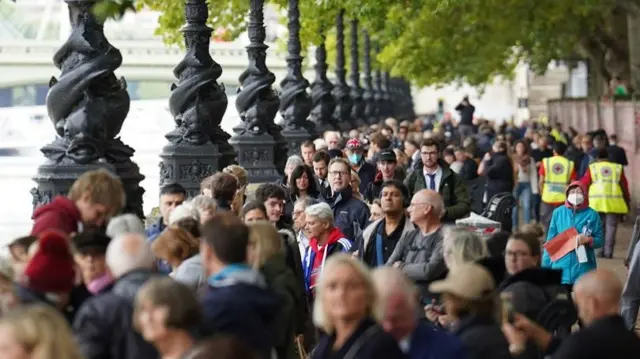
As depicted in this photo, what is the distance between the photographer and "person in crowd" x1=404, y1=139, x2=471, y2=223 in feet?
56.8

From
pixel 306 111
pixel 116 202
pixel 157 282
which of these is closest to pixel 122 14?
pixel 116 202

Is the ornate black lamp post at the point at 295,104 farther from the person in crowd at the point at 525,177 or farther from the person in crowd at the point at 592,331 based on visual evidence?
the person in crowd at the point at 592,331

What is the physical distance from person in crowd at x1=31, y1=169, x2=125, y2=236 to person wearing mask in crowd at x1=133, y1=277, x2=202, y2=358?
286 centimetres

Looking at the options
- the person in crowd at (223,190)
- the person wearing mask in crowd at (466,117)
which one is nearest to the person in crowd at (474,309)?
the person in crowd at (223,190)

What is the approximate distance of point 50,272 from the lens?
30.6ft

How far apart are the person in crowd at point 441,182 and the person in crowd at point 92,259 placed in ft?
24.9

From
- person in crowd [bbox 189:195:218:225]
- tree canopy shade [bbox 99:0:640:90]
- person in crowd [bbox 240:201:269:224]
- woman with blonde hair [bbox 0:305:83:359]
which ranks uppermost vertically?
tree canopy shade [bbox 99:0:640:90]

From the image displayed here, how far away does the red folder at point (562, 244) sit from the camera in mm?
15816

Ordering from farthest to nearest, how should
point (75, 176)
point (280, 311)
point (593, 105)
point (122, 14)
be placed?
point (593, 105), point (75, 176), point (122, 14), point (280, 311)

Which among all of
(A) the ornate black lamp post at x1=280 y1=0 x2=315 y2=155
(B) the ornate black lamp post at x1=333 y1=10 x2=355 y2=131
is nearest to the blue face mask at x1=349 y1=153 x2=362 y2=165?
(A) the ornate black lamp post at x1=280 y1=0 x2=315 y2=155

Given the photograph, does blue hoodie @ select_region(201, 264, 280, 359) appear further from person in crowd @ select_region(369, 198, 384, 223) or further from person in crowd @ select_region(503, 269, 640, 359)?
person in crowd @ select_region(369, 198, 384, 223)

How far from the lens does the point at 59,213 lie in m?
11.1

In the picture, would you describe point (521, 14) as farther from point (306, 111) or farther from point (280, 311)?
point (280, 311)

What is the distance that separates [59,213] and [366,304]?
3.04m
